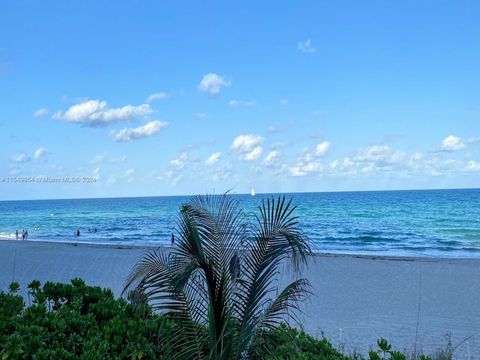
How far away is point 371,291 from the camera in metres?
14.6

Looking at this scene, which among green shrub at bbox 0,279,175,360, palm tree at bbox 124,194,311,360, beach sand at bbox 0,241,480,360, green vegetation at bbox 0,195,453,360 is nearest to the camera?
green shrub at bbox 0,279,175,360

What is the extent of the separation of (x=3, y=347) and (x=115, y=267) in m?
15.5

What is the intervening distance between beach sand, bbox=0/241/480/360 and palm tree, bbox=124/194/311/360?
151 inches

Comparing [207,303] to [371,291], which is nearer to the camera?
[207,303]

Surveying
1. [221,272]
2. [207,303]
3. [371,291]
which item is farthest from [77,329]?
[371,291]

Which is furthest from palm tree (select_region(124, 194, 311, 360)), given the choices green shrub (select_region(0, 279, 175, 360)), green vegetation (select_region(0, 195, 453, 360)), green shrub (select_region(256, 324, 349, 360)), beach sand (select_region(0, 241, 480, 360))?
beach sand (select_region(0, 241, 480, 360))

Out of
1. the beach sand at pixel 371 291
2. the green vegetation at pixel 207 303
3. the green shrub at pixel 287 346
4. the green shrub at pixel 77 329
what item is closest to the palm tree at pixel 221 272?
the green vegetation at pixel 207 303

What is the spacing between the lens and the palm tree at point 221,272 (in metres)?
4.36

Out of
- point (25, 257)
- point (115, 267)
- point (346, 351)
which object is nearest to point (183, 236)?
point (346, 351)

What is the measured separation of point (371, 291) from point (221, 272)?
11.3 metres

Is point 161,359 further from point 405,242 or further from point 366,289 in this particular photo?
point 405,242

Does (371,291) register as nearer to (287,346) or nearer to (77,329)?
(287,346)

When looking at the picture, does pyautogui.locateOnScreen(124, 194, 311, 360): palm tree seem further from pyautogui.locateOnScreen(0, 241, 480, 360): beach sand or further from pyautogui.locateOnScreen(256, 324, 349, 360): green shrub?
pyautogui.locateOnScreen(0, 241, 480, 360): beach sand

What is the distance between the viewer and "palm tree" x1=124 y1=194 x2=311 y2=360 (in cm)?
436
